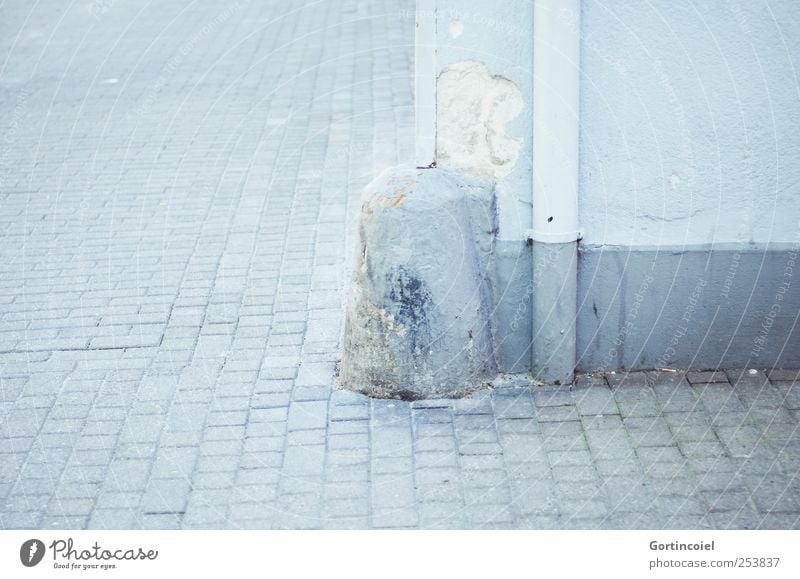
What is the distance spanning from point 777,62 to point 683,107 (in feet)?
1.54

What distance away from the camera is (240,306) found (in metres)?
6.12

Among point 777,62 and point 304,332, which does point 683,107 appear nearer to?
point 777,62

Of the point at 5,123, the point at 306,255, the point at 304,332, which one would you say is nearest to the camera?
the point at 304,332

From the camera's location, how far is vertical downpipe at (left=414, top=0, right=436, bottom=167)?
4.69 metres

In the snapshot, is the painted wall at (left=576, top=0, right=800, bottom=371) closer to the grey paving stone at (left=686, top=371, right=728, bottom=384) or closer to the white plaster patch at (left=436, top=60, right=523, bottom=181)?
the grey paving stone at (left=686, top=371, right=728, bottom=384)

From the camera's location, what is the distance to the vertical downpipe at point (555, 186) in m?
4.58

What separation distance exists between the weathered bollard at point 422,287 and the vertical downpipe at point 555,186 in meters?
0.25

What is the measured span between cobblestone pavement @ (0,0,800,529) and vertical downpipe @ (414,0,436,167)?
124 centimetres

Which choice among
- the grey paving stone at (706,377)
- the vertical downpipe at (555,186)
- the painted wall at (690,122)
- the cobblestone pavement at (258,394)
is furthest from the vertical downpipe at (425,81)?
the grey paving stone at (706,377)

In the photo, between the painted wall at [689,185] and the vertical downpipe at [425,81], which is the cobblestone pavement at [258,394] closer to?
the painted wall at [689,185]

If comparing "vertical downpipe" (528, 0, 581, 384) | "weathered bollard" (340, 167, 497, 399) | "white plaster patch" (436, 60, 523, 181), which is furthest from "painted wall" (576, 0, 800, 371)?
"weathered bollard" (340, 167, 497, 399)

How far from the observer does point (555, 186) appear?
4805mm

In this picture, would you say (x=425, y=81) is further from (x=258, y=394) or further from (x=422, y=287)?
(x=258, y=394)
